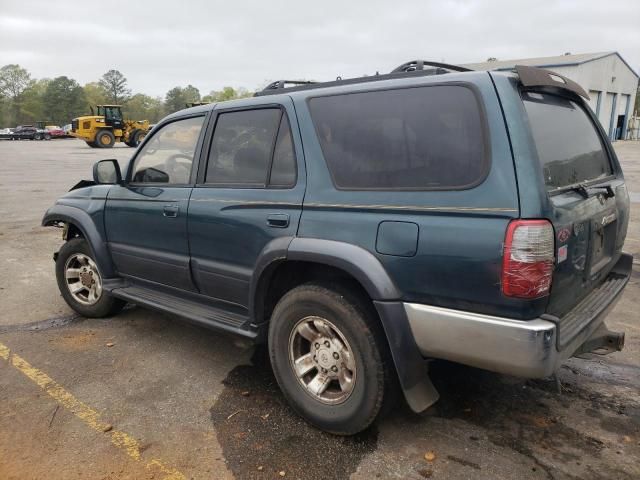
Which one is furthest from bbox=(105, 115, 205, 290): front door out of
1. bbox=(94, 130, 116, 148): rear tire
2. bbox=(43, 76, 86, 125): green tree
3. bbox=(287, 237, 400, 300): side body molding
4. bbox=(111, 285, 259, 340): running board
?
bbox=(43, 76, 86, 125): green tree

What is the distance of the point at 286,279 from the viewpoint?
10.1ft

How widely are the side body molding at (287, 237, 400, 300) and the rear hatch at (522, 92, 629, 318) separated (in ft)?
2.40

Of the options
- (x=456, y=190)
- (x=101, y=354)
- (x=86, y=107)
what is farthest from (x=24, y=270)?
(x=86, y=107)

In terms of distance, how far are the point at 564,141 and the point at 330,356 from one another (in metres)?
1.69

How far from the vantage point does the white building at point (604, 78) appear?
37.1 m

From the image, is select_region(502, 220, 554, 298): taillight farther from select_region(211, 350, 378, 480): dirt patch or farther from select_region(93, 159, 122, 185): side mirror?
select_region(93, 159, 122, 185): side mirror

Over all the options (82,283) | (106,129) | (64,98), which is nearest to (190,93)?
(64,98)

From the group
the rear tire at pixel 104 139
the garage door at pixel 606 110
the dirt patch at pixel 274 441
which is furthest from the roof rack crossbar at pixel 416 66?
the garage door at pixel 606 110

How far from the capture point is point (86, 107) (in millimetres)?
82688

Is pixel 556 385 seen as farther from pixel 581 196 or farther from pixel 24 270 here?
pixel 24 270

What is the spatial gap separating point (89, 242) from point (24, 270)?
99.8 inches

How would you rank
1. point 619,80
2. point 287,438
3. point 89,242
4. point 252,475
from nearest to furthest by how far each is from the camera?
point 252,475
point 287,438
point 89,242
point 619,80

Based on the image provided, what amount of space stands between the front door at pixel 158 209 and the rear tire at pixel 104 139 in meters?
30.0

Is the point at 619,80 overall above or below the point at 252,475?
above
